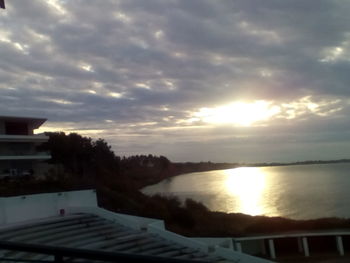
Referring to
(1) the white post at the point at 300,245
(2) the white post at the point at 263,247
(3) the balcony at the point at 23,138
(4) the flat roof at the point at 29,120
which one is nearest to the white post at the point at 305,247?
(1) the white post at the point at 300,245

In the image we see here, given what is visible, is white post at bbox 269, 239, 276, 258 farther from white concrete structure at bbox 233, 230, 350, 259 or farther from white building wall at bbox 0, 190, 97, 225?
white building wall at bbox 0, 190, 97, 225

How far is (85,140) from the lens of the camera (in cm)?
4644

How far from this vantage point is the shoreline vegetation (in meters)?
30.2

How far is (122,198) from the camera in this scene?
35.9m

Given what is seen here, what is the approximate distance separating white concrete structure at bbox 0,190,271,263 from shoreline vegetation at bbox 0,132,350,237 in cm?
763

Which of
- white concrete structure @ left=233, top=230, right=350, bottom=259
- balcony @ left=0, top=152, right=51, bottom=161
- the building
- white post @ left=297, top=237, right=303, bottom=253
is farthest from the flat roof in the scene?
white post @ left=297, top=237, right=303, bottom=253

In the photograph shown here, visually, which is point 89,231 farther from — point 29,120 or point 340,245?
point 29,120

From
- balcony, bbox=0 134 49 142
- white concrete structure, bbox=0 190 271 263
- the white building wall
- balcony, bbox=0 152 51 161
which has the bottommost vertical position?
white concrete structure, bbox=0 190 271 263

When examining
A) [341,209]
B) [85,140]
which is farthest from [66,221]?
[341,209]

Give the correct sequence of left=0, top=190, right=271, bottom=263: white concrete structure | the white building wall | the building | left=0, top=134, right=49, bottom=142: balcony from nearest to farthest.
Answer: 1. left=0, top=190, right=271, bottom=263: white concrete structure
2. the white building wall
3. left=0, top=134, right=49, bottom=142: balcony
4. the building

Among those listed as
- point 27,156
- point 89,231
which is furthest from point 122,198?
point 89,231

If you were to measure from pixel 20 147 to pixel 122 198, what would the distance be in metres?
10.8

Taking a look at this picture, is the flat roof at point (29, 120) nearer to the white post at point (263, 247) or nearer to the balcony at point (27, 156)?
the balcony at point (27, 156)

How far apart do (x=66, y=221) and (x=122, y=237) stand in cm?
272
